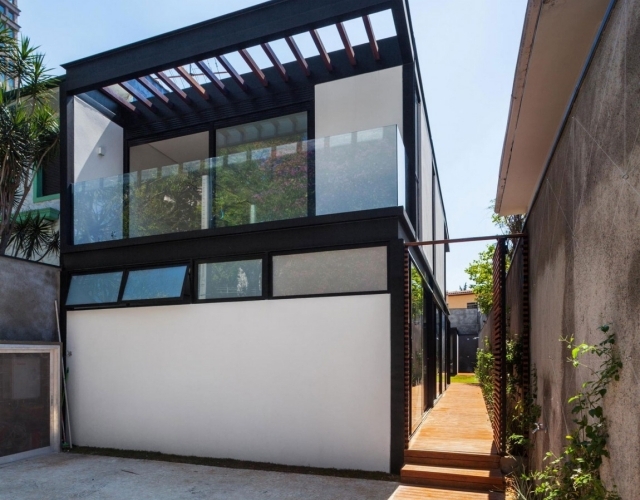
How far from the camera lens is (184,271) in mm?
7844

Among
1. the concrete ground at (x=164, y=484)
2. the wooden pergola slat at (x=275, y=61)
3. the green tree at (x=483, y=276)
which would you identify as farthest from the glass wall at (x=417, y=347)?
the green tree at (x=483, y=276)

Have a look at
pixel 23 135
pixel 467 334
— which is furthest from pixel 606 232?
pixel 467 334

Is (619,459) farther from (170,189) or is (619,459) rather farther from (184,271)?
(170,189)

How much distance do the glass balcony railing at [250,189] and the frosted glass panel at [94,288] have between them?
0.60 m

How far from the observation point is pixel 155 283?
804 centimetres

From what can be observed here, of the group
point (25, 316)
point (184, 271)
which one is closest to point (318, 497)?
point (184, 271)

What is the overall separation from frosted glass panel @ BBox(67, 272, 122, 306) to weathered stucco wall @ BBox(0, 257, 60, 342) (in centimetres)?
31

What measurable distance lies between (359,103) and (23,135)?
5.71m

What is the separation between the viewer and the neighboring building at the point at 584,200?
2090 millimetres

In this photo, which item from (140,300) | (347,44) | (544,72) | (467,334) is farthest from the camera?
(467,334)

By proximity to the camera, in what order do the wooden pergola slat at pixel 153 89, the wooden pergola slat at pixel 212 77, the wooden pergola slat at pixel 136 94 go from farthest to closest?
the wooden pergola slat at pixel 136 94 → the wooden pergola slat at pixel 153 89 → the wooden pergola slat at pixel 212 77

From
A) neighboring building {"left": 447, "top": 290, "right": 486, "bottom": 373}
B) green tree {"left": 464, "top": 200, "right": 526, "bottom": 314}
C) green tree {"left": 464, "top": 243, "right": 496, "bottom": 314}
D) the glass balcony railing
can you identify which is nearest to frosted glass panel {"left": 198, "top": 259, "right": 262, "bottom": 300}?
the glass balcony railing

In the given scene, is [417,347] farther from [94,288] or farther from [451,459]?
[94,288]

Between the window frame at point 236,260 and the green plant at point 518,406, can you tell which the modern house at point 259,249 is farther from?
the green plant at point 518,406
